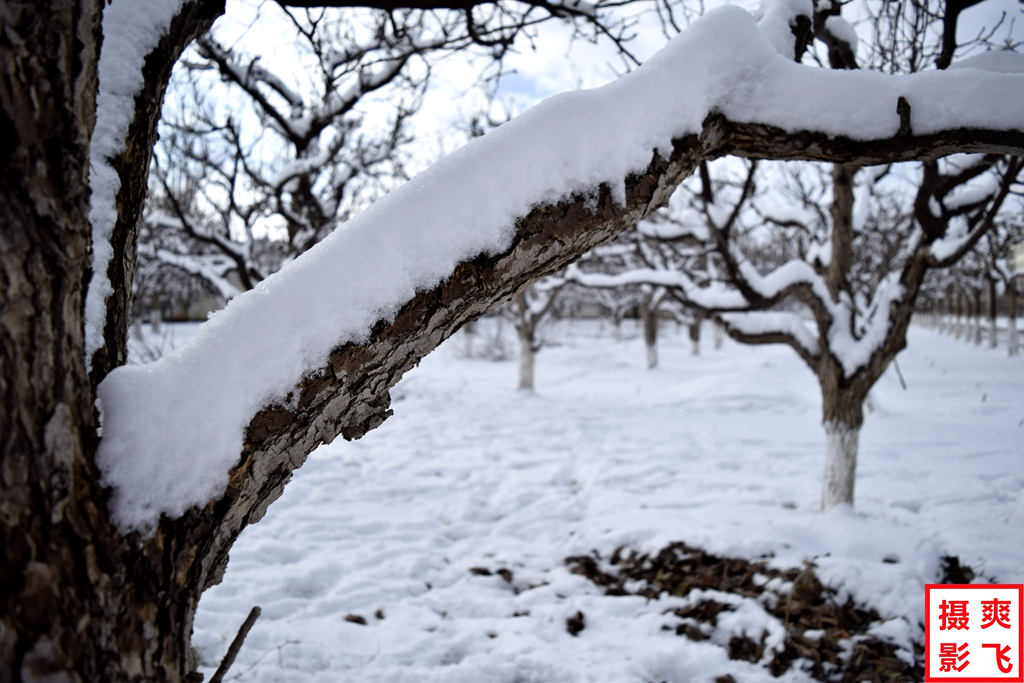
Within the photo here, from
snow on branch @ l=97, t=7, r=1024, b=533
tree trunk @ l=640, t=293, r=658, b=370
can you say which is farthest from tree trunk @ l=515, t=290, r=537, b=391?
snow on branch @ l=97, t=7, r=1024, b=533

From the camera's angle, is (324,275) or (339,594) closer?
(324,275)

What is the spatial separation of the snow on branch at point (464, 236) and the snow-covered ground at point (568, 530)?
2015 mm

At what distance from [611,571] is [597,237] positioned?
118 inches

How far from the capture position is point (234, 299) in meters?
1.11

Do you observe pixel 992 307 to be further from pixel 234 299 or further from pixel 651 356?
pixel 234 299

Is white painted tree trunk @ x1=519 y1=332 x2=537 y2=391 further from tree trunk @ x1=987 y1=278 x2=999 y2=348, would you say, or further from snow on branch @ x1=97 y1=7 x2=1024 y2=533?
tree trunk @ x1=987 y1=278 x2=999 y2=348

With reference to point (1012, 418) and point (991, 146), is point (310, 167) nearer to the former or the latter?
point (991, 146)

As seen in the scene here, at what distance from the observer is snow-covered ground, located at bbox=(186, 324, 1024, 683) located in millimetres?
2768

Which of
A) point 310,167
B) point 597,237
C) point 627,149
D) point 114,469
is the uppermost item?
point 310,167

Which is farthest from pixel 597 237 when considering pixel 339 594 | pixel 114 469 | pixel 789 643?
pixel 339 594

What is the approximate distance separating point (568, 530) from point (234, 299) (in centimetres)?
386

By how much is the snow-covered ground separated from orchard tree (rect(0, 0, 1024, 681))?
77.6 inches

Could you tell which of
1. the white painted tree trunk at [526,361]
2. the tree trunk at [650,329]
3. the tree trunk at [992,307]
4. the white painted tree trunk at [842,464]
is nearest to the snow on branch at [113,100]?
the white painted tree trunk at [842,464]

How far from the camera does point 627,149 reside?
1.32 metres
